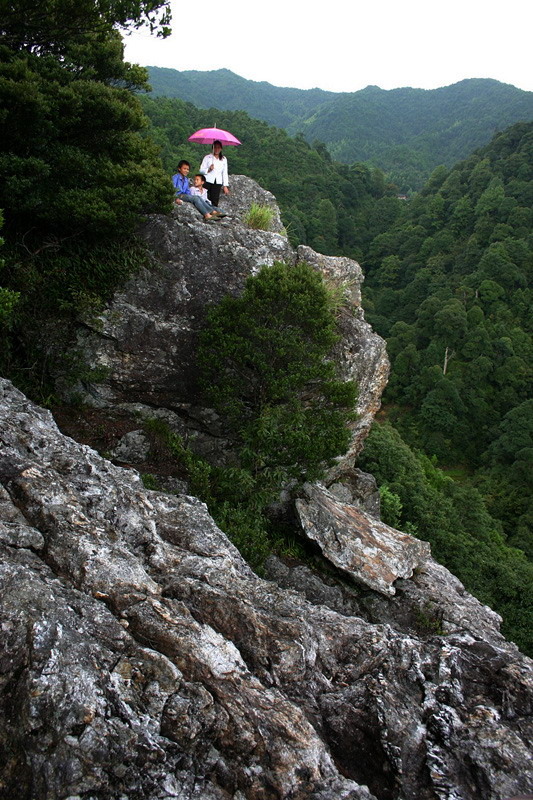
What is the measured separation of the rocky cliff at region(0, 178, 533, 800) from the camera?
10.3 ft

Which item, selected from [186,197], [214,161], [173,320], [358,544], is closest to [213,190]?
[214,161]

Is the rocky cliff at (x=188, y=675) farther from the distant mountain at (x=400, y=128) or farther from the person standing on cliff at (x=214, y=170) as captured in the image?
the distant mountain at (x=400, y=128)

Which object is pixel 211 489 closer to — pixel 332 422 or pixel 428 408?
pixel 332 422

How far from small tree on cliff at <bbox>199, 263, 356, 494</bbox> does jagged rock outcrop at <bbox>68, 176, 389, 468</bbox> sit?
0.87 metres

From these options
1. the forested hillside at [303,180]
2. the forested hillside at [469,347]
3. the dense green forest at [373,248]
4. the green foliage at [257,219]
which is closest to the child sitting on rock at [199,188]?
the green foliage at [257,219]

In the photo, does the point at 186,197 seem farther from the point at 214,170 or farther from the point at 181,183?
the point at 214,170

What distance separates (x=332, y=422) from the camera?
7547 mm

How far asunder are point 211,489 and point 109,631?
146 inches

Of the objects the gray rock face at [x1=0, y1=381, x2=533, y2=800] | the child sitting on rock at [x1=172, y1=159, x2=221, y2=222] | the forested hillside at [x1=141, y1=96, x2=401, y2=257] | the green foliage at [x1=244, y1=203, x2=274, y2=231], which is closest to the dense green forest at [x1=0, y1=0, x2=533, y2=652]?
the forested hillside at [x1=141, y1=96, x2=401, y2=257]

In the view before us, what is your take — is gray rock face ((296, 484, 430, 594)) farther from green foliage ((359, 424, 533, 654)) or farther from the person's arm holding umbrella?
green foliage ((359, 424, 533, 654))

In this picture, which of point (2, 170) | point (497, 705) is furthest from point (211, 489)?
point (2, 170)

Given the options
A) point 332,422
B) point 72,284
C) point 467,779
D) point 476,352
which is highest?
point 72,284

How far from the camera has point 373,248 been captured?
71.8m

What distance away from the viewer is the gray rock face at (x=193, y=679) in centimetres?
313
